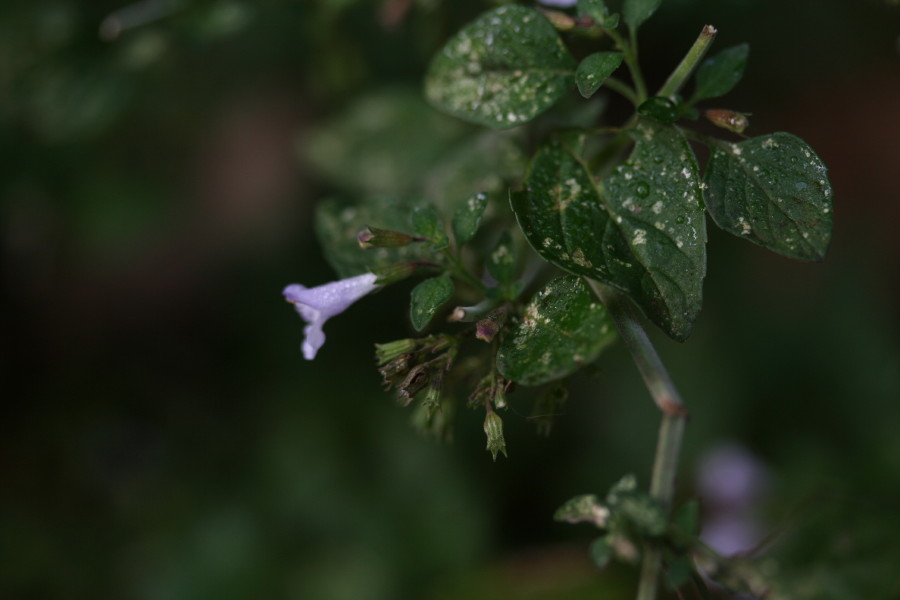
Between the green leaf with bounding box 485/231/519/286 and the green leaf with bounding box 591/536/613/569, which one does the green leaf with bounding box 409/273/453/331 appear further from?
the green leaf with bounding box 591/536/613/569

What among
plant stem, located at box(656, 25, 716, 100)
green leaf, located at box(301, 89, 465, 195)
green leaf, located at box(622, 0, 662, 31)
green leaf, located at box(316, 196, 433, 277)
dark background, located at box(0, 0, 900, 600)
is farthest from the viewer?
dark background, located at box(0, 0, 900, 600)

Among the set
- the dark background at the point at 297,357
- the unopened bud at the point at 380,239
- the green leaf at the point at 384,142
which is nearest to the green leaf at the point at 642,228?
the unopened bud at the point at 380,239

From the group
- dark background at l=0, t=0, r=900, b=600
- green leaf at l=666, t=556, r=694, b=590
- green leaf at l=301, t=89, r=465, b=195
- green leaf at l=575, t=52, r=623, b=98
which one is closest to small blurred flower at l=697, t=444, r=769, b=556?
dark background at l=0, t=0, r=900, b=600

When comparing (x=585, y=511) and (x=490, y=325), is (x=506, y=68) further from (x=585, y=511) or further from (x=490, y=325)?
(x=585, y=511)

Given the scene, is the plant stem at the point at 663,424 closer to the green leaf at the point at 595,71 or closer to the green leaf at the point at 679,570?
the green leaf at the point at 679,570

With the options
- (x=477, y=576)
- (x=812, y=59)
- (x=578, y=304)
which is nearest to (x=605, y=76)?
(x=578, y=304)
